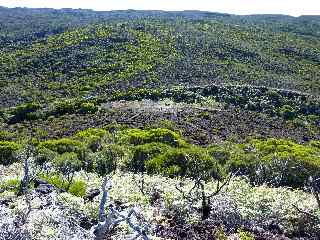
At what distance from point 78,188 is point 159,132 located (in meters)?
17.9

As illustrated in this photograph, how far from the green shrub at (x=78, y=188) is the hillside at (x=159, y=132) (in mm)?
83

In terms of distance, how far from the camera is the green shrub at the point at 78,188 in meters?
18.3

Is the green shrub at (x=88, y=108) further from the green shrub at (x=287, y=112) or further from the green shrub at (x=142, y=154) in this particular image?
the green shrub at (x=142, y=154)

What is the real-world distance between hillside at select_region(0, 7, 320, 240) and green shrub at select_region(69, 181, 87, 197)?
0.08 m

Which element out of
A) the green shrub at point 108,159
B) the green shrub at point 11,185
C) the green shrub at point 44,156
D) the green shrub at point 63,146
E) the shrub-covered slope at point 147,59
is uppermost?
the green shrub at point 11,185

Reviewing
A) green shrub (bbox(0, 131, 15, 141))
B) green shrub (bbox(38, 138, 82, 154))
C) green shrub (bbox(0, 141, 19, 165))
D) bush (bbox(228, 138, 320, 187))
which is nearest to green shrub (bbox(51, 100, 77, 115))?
green shrub (bbox(0, 131, 15, 141))

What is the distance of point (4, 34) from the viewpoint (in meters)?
113

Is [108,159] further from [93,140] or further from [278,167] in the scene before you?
[278,167]

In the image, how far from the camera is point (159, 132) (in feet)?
119

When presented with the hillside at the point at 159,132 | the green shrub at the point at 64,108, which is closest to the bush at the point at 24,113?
the hillside at the point at 159,132

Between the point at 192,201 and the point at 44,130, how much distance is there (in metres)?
28.7

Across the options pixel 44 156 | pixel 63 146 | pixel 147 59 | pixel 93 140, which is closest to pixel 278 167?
pixel 44 156

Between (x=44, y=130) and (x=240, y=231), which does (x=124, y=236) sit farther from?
(x=44, y=130)

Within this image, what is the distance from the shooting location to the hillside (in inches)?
606
